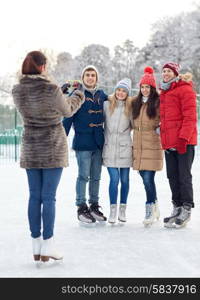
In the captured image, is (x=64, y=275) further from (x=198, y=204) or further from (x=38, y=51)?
(x=198, y=204)

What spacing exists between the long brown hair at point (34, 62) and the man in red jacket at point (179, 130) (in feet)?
5.37

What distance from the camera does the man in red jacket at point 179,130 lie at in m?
4.88

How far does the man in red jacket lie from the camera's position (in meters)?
4.88

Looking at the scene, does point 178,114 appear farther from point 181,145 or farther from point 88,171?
point 88,171

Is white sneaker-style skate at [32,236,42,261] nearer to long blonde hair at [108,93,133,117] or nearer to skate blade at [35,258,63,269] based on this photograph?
skate blade at [35,258,63,269]

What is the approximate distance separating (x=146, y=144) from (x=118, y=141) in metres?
0.27

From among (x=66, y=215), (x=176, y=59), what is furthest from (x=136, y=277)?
(x=176, y=59)

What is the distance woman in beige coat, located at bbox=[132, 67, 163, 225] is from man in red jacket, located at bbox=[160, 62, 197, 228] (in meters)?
0.12

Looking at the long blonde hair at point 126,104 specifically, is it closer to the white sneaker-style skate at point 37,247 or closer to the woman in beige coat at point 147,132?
the woman in beige coat at point 147,132

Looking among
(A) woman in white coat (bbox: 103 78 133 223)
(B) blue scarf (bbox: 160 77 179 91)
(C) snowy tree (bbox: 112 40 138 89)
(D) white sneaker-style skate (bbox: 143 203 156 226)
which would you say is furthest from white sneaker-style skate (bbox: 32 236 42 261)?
(C) snowy tree (bbox: 112 40 138 89)

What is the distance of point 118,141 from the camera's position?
5199 mm

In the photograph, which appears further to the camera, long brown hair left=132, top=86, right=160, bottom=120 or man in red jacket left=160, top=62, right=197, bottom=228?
long brown hair left=132, top=86, right=160, bottom=120

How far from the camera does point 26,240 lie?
4.64m

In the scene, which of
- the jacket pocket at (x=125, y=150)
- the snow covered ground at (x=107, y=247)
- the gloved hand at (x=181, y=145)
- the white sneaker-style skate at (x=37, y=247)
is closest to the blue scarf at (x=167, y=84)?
the gloved hand at (x=181, y=145)
